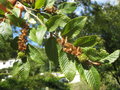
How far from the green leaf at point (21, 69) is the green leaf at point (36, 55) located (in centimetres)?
3

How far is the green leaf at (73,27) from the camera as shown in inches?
25.0

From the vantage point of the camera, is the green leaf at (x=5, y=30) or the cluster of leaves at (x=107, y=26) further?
the cluster of leaves at (x=107, y=26)

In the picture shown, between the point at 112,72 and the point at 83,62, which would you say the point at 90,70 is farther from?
the point at 112,72

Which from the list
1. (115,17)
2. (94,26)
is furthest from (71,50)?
(115,17)

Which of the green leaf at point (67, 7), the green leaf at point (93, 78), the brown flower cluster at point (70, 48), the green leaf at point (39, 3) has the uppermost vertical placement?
the green leaf at point (67, 7)

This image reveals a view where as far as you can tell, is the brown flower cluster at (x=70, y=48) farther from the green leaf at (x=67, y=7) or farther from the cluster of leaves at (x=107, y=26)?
the cluster of leaves at (x=107, y=26)

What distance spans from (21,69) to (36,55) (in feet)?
0.19

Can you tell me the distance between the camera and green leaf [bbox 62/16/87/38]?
0.63 metres

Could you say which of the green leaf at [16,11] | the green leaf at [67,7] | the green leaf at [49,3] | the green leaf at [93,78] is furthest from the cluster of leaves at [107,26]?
the green leaf at [93,78]

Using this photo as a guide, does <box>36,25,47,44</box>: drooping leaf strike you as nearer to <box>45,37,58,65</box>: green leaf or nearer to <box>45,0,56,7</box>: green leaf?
<box>45,37,58,65</box>: green leaf

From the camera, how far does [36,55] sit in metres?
0.69

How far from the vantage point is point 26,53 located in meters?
0.68

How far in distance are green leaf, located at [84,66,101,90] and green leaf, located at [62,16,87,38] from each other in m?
0.12

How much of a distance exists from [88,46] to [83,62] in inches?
2.7
